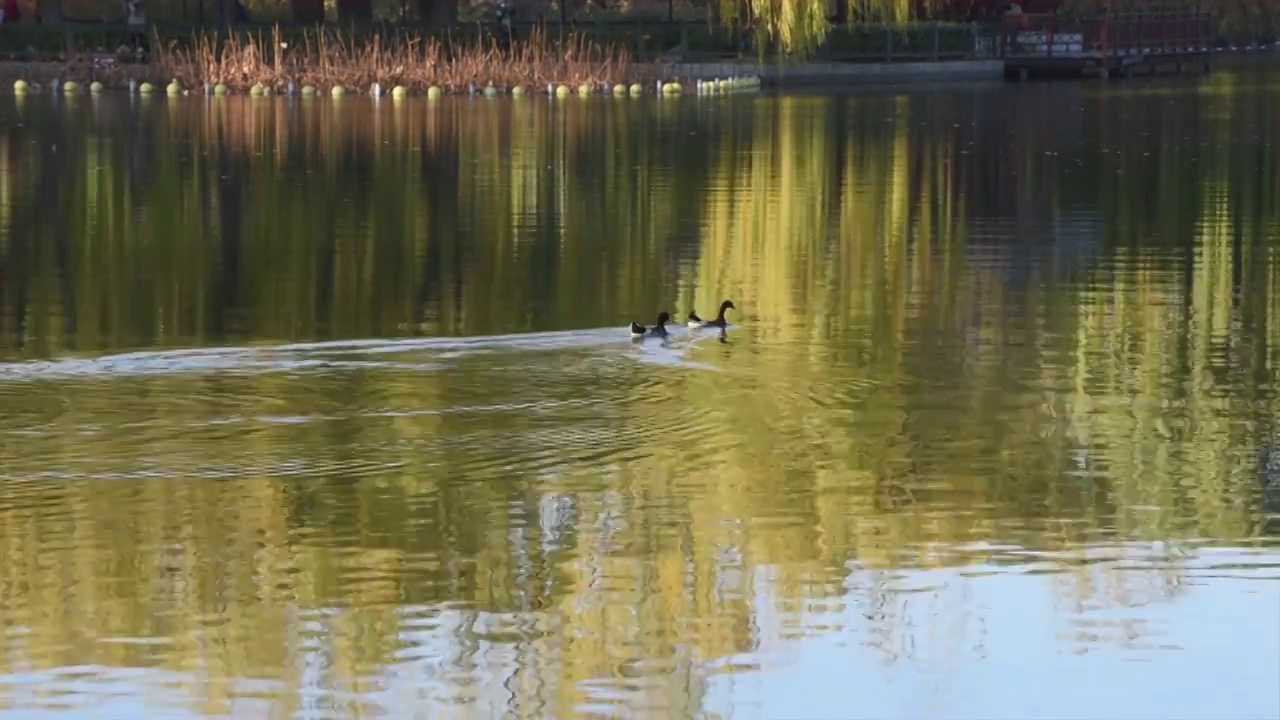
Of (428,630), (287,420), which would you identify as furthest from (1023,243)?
(428,630)

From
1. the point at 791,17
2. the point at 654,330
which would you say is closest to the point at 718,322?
the point at 654,330

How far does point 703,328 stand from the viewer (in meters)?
16.4

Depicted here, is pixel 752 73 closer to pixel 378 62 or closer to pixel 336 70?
pixel 378 62

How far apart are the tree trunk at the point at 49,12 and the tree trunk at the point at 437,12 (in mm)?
8633

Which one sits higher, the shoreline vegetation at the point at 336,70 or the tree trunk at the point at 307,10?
the tree trunk at the point at 307,10

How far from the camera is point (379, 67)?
5191 cm

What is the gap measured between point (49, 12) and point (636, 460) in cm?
5256

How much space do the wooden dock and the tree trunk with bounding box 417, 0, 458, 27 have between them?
13.6 meters

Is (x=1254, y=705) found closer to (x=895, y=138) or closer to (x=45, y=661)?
(x=45, y=661)

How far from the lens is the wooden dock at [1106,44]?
63.8m

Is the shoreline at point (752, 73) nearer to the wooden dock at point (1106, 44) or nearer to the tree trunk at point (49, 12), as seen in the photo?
the wooden dock at point (1106, 44)

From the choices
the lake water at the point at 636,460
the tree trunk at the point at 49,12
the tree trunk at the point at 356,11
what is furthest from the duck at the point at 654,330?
the tree trunk at the point at 356,11

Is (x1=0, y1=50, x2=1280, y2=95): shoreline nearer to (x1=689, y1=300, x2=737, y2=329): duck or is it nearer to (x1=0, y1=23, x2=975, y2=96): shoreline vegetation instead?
(x1=0, y1=23, x2=975, y2=96): shoreline vegetation

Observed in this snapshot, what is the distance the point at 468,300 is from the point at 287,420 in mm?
5331
